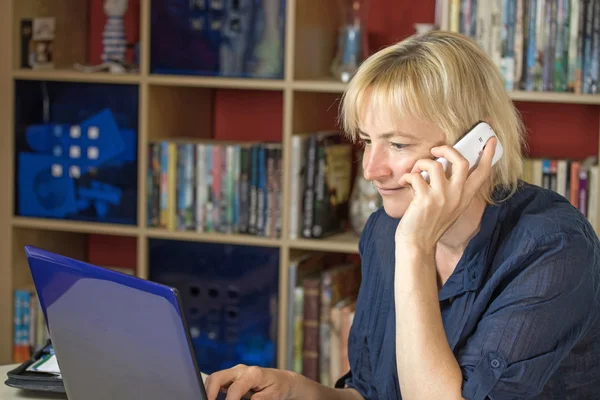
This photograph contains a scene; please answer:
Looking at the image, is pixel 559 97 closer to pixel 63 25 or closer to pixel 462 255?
pixel 462 255

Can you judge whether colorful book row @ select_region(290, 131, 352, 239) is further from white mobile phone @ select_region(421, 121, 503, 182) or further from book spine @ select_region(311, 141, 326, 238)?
white mobile phone @ select_region(421, 121, 503, 182)

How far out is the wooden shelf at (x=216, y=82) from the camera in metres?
2.66

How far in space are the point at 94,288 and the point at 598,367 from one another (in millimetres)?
842

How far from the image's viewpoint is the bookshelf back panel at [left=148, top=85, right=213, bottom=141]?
2826 millimetres

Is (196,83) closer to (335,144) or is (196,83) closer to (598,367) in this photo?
(335,144)

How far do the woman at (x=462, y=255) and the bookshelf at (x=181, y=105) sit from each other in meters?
1.01

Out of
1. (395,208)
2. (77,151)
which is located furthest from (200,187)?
(395,208)

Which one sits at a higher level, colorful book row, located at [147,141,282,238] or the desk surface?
colorful book row, located at [147,141,282,238]

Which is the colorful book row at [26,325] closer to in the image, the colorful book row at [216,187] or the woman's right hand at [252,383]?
the colorful book row at [216,187]

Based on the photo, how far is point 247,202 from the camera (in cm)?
274

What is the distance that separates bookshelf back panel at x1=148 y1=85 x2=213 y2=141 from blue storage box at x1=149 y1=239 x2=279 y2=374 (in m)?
0.36

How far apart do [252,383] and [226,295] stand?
4.23ft

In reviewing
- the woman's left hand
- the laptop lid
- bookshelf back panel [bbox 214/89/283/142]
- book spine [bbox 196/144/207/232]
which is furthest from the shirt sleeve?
bookshelf back panel [bbox 214/89/283/142]

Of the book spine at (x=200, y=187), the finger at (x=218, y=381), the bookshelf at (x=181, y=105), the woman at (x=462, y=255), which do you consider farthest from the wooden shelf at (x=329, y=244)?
the finger at (x=218, y=381)
